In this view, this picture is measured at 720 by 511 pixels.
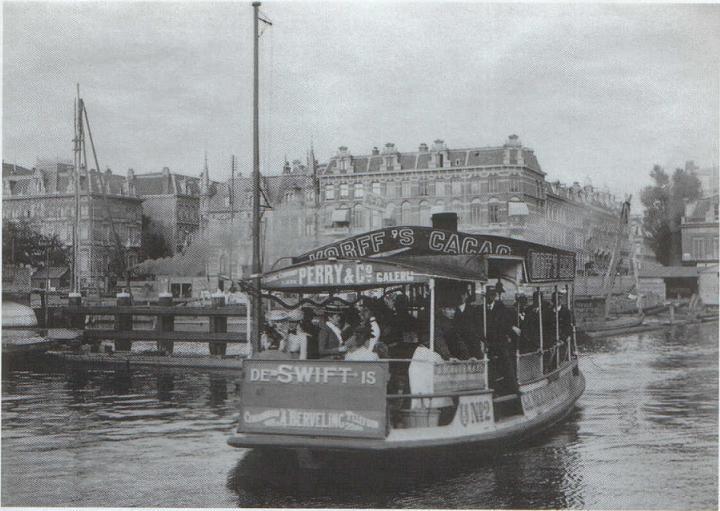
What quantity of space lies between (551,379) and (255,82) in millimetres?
6495

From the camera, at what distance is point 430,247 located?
1084cm

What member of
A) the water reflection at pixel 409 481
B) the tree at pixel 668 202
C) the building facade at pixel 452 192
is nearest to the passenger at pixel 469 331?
the water reflection at pixel 409 481

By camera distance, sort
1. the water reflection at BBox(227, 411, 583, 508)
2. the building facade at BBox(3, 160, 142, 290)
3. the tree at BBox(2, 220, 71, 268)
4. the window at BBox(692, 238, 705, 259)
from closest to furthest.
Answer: the water reflection at BBox(227, 411, 583, 508)
the window at BBox(692, 238, 705, 259)
the tree at BBox(2, 220, 71, 268)
the building facade at BBox(3, 160, 142, 290)

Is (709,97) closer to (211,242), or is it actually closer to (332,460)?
(332,460)

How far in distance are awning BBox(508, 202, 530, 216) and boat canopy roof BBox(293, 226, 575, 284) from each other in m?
42.6

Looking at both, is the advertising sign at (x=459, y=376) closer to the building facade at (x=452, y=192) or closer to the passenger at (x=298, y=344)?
the passenger at (x=298, y=344)

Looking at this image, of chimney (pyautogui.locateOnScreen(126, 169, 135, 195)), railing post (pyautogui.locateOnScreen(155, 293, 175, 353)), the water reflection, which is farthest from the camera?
chimney (pyautogui.locateOnScreen(126, 169, 135, 195))

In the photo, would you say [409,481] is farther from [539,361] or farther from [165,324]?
[165,324]

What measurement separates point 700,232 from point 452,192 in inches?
1708

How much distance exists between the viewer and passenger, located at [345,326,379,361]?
9.36 meters

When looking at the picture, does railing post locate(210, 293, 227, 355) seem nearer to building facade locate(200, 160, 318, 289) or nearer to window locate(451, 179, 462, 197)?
building facade locate(200, 160, 318, 289)

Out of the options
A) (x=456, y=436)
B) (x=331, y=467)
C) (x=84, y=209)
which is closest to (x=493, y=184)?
(x=84, y=209)

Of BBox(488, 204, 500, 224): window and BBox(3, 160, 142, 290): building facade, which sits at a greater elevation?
BBox(488, 204, 500, 224): window

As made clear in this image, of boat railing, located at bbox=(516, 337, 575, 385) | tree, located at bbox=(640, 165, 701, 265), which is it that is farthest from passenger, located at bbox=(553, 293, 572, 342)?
tree, located at bbox=(640, 165, 701, 265)
